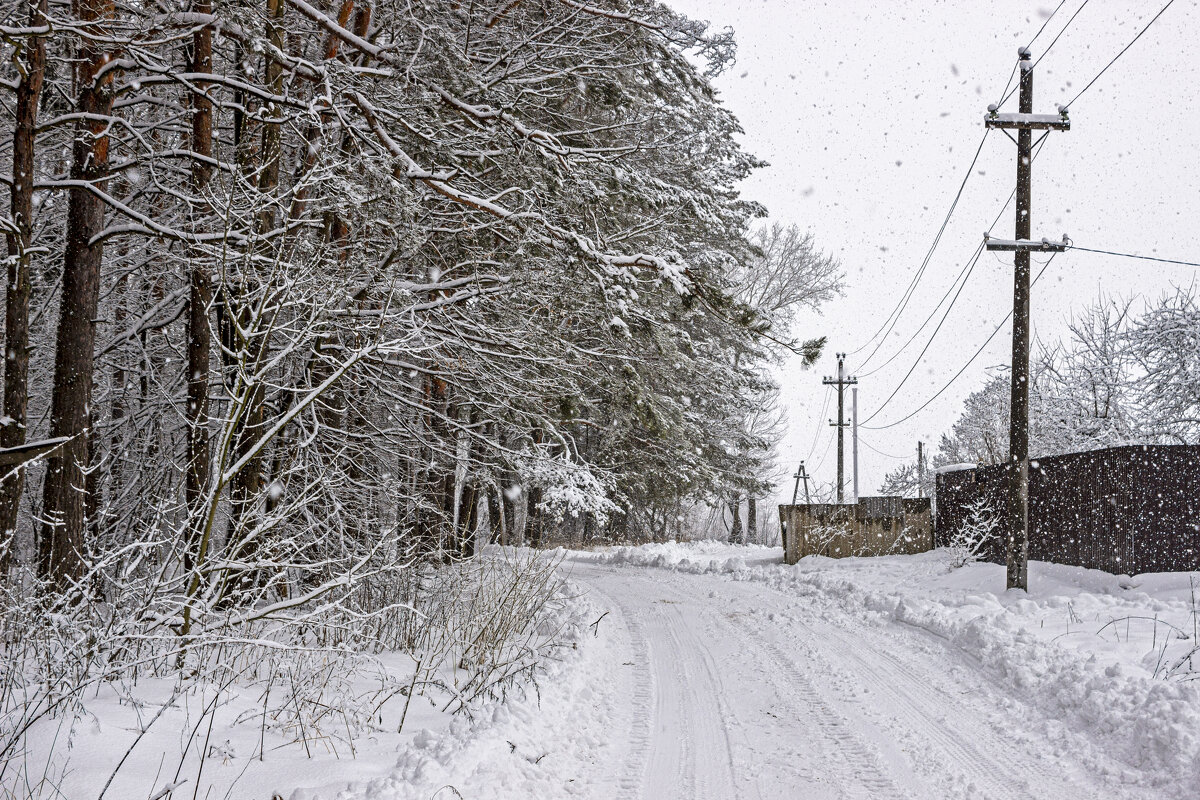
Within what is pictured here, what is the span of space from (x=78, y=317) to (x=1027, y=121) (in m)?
13.4

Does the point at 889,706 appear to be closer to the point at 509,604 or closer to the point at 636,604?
the point at 509,604

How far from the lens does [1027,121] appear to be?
38.0ft

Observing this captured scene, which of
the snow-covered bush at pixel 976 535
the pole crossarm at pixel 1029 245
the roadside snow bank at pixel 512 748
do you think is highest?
the pole crossarm at pixel 1029 245

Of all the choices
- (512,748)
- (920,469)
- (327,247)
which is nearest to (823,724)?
(512,748)

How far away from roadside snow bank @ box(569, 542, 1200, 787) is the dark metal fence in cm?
58

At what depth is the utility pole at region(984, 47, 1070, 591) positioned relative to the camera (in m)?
11.2

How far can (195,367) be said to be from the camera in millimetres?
8086

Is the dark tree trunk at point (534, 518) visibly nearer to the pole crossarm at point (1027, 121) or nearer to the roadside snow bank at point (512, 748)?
the pole crossarm at point (1027, 121)

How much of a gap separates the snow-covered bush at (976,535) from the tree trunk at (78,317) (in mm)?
14357

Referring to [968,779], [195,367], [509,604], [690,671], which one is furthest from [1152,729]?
[195,367]

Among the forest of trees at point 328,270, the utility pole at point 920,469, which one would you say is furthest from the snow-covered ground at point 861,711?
the utility pole at point 920,469

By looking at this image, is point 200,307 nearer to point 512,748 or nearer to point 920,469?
point 512,748

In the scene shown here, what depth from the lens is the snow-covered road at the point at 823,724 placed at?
13.7 feet

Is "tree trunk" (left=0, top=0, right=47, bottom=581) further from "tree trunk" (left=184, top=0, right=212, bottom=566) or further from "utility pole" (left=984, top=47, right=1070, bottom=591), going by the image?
"utility pole" (left=984, top=47, right=1070, bottom=591)
